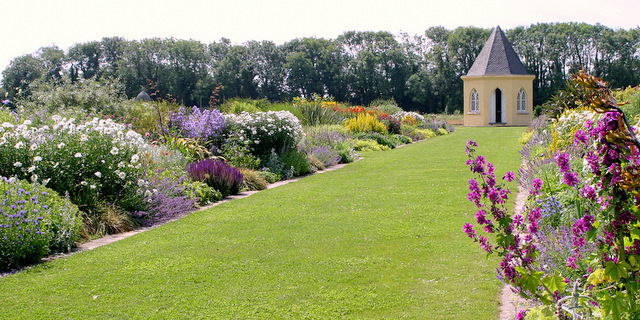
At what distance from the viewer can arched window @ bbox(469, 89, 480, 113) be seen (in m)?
34.8

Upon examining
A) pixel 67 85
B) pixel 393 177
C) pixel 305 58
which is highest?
pixel 305 58

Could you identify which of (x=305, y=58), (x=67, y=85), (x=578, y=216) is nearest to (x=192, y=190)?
(x=578, y=216)

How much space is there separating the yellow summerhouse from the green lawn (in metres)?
28.5

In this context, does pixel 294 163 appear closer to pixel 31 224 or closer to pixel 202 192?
pixel 202 192

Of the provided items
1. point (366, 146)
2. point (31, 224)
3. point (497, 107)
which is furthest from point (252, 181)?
point (497, 107)

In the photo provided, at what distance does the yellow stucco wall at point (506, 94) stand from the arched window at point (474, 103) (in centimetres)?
25

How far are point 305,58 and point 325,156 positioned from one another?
43479mm

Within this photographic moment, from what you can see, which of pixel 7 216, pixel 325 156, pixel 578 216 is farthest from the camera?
pixel 325 156

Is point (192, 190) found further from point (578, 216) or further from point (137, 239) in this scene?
point (578, 216)

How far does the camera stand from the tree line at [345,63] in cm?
4806

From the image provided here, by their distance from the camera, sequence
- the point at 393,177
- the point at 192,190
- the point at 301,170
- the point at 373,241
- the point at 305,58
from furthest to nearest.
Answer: the point at 305,58 < the point at 301,170 < the point at 393,177 < the point at 192,190 < the point at 373,241

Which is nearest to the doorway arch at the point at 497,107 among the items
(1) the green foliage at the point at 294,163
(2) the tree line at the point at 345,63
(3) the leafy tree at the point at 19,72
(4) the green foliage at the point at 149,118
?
(2) the tree line at the point at 345,63

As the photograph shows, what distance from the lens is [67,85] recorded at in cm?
1308

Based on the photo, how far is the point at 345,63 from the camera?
5553 cm
